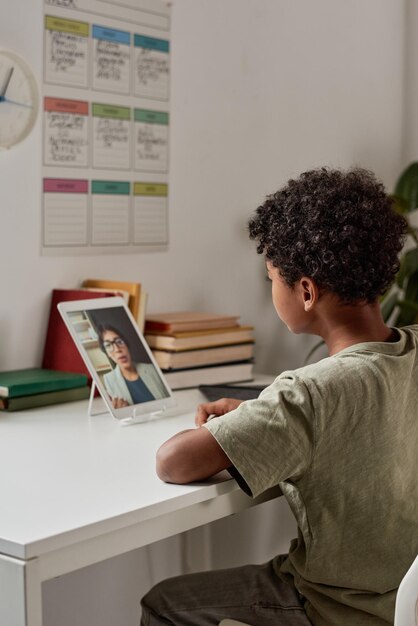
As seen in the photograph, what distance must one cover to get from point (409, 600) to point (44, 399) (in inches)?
35.7

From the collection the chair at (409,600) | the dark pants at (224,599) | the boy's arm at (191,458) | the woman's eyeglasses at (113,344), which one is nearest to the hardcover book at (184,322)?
the woman's eyeglasses at (113,344)

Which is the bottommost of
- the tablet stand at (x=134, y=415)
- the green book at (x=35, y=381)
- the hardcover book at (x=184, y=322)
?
the tablet stand at (x=134, y=415)

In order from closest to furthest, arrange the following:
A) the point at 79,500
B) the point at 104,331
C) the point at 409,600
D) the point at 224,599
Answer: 1. the point at 409,600
2. the point at 79,500
3. the point at 224,599
4. the point at 104,331

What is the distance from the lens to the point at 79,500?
120 centimetres

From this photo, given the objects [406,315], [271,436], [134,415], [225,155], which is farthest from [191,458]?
[406,315]

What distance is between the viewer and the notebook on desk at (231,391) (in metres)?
1.85

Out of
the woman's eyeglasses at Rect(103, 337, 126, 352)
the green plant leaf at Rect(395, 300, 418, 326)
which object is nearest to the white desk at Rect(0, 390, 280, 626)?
the woman's eyeglasses at Rect(103, 337, 126, 352)

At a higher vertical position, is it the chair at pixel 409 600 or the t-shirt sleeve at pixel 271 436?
the t-shirt sleeve at pixel 271 436

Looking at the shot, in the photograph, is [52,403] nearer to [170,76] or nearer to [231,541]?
[231,541]

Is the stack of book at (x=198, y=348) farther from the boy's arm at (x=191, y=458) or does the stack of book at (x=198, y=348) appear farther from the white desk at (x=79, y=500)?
the boy's arm at (x=191, y=458)

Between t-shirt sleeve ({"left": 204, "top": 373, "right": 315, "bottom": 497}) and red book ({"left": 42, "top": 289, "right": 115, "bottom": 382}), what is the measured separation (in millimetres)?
735

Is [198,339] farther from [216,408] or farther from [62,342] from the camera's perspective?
[216,408]

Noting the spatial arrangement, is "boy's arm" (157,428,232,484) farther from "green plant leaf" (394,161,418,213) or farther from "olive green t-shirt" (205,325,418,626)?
"green plant leaf" (394,161,418,213)

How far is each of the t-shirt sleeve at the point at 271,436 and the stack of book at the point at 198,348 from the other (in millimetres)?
760
